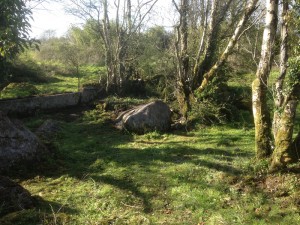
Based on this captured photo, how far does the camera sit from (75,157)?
9.65 metres

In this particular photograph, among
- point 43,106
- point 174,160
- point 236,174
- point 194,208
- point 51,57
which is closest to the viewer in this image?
point 194,208

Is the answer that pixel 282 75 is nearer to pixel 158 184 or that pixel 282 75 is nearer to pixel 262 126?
pixel 262 126

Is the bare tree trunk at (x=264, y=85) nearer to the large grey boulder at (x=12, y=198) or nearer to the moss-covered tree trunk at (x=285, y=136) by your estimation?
the moss-covered tree trunk at (x=285, y=136)

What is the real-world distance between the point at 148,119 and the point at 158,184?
4.75m

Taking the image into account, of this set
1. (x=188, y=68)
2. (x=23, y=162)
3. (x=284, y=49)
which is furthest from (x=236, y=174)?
(x=188, y=68)

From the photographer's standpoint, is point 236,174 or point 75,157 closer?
point 236,174

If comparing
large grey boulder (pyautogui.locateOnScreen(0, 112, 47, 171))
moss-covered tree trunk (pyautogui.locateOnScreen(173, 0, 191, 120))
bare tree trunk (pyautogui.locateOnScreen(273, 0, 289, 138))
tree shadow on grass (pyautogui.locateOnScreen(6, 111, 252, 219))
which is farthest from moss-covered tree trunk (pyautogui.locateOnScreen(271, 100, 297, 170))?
moss-covered tree trunk (pyautogui.locateOnScreen(173, 0, 191, 120))

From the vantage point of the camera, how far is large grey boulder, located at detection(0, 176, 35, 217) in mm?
6137

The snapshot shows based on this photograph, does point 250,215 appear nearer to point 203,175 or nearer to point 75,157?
point 203,175

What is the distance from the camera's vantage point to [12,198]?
6.28 metres

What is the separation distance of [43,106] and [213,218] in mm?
11156

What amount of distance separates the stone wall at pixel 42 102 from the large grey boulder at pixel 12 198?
24.7 ft

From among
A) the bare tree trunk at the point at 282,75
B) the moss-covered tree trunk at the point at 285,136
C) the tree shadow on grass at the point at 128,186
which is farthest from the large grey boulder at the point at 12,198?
the bare tree trunk at the point at 282,75

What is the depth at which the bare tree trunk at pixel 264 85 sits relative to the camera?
779 cm
